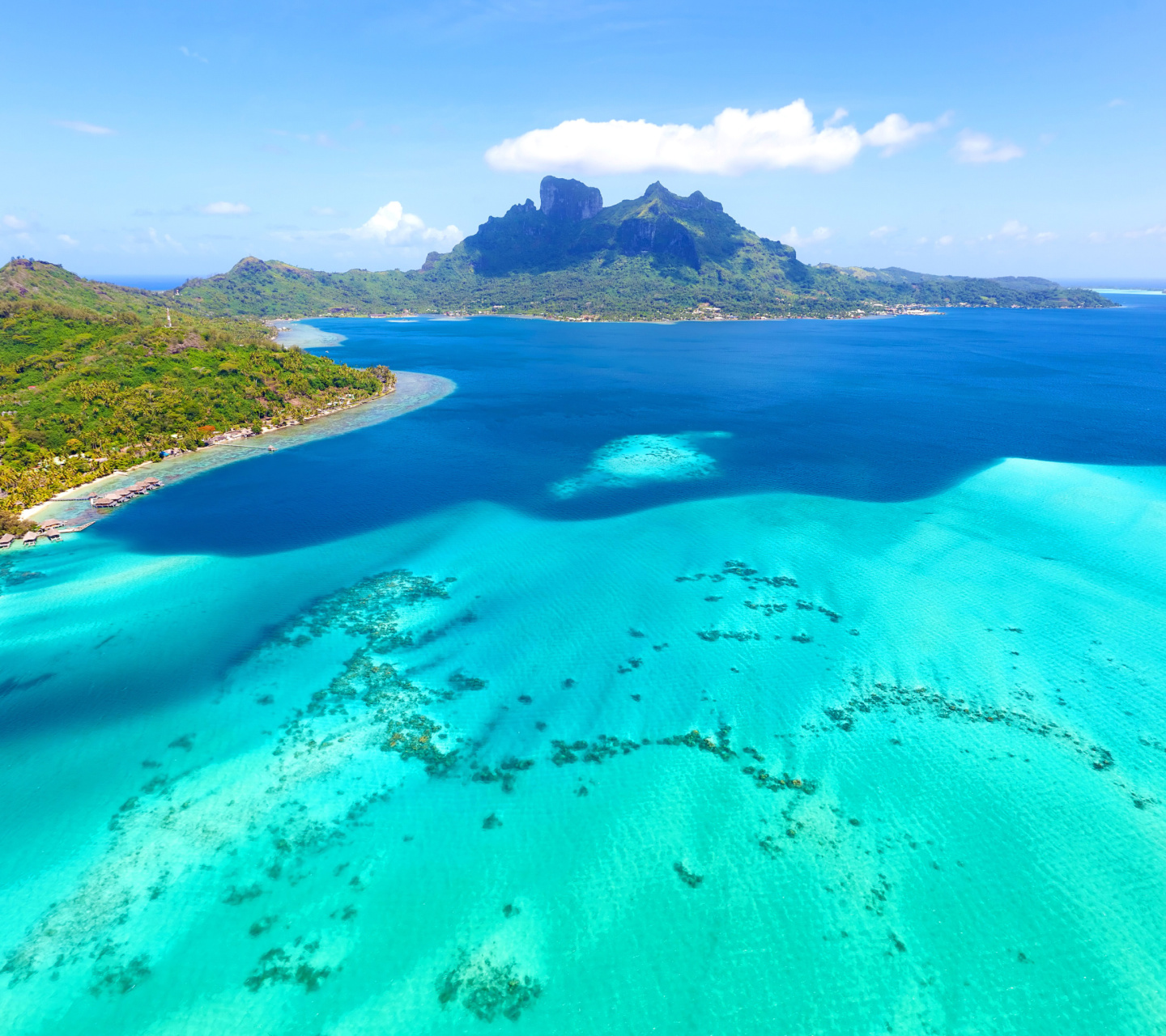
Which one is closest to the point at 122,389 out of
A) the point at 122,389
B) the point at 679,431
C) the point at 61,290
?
the point at 122,389

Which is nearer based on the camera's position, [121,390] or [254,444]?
[121,390]

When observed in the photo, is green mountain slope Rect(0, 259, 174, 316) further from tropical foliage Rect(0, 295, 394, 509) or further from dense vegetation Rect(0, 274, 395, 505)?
dense vegetation Rect(0, 274, 395, 505)

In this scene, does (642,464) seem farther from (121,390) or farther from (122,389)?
(122,389)

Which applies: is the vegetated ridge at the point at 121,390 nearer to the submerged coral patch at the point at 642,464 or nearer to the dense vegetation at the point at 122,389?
the dense vegetation at the point at 122,389

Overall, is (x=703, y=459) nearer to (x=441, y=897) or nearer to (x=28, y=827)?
(x=441, y=897)

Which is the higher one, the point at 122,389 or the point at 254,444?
the point at 122,389

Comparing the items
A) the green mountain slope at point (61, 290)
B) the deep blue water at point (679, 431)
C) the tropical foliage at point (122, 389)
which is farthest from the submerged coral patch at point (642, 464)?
the green mountain slope at point (61, 290)
